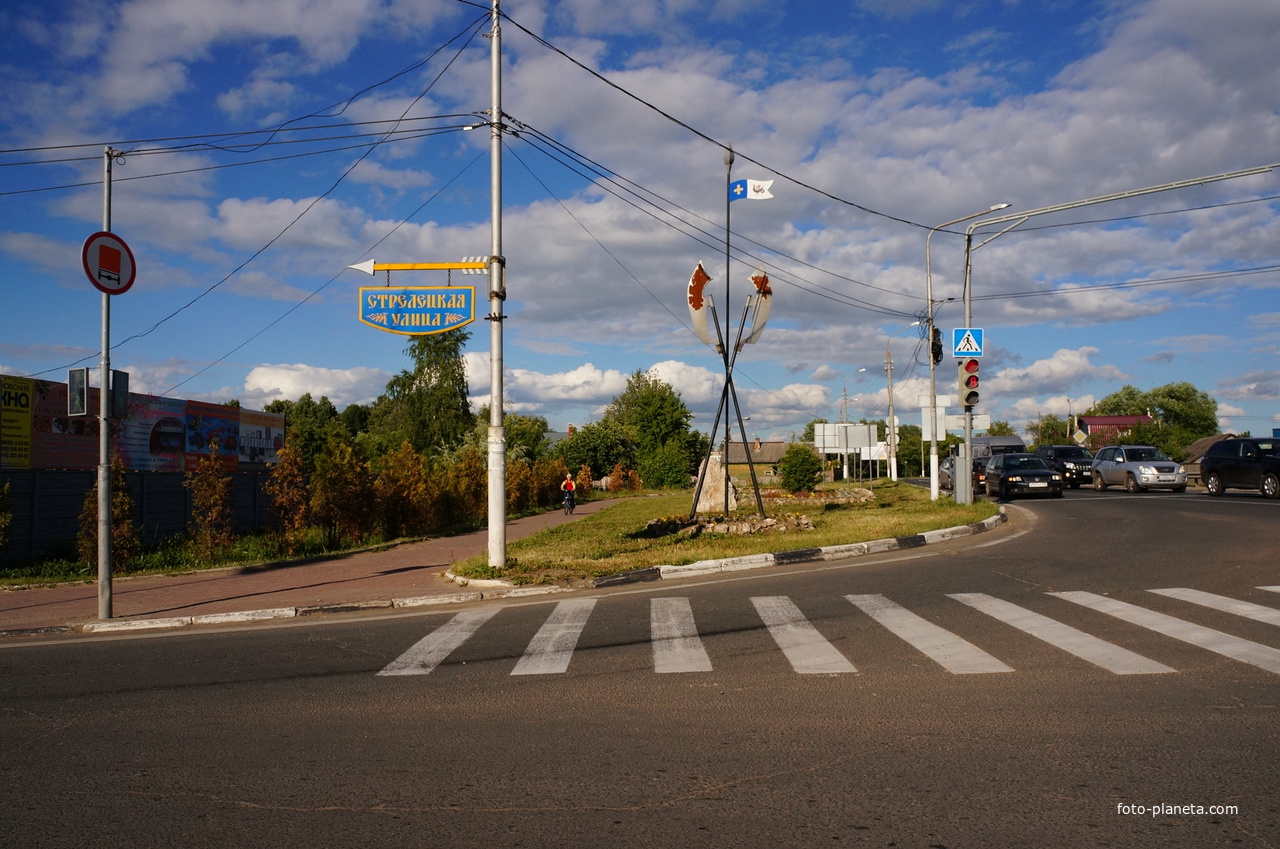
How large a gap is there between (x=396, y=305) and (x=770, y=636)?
9603mm

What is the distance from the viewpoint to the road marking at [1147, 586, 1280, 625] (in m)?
8.63

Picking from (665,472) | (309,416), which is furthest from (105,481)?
(309,416)

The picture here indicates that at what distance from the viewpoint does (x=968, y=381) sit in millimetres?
22297

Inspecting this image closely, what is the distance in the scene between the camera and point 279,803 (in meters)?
4.40

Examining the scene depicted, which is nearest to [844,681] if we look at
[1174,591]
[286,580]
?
[1174,591]

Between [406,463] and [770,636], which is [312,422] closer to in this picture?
[406,463]

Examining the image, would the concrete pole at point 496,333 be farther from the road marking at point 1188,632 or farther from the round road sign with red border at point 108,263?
the road marking at point 1188,632

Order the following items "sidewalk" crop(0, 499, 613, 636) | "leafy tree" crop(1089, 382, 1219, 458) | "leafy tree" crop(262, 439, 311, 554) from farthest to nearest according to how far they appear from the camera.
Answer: "leafy tree" crop(1089, 382, 1219, 458), "leafy tree" crop(262, 439, 311, 554), "sidewalk" crop(0, 499, 613, 636)

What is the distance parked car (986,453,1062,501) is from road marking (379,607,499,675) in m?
23.5

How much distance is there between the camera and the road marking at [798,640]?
703 centimetres

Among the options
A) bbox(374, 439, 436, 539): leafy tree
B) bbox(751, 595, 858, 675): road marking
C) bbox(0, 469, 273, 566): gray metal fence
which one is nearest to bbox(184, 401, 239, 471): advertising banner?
bbox(0, 469, 273, 566): gray metal fence

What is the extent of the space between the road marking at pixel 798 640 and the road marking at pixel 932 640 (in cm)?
74

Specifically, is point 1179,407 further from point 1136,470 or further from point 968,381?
point 968,381

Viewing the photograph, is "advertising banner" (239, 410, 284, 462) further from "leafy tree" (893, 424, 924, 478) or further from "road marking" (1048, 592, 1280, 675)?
"leafy tree" (893, 424, 924, 478)
